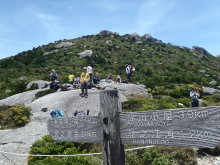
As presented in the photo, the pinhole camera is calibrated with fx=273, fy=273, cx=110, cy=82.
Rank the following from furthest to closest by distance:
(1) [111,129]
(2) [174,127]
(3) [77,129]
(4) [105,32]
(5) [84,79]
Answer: (4) [105,32], (5) [84,79], (3) [77,129], (1) [111,129], (2) [174,127]

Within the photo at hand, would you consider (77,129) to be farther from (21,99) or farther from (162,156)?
(21,99)

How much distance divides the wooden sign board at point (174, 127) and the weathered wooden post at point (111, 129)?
0.08m

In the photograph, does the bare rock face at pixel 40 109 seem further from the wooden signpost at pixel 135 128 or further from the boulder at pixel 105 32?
the boulder at pixel 105 32

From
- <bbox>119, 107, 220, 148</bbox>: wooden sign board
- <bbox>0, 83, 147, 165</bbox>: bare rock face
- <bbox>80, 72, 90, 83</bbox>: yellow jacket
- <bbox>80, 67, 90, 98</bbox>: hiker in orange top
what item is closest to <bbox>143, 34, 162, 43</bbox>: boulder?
<bbox>0, 83, 147, 165</bbox>: bare rock face

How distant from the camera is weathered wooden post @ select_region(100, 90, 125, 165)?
3451mm

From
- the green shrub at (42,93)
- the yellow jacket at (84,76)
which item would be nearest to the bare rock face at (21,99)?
the green shrub at (42,93)

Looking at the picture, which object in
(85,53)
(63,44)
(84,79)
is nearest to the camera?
(84,79)

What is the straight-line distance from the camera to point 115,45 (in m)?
62.5

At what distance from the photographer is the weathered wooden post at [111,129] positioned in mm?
3451

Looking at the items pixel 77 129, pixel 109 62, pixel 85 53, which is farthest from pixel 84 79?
pixel 85 53

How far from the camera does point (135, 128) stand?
11.1 feet

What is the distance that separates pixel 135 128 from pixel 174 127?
515 millimetres

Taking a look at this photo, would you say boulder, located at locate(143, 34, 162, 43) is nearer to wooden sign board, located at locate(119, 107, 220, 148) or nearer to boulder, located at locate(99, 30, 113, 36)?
boulder, located at locate(99, 30, 113, 36)

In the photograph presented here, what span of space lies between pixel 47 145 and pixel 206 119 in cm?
706
